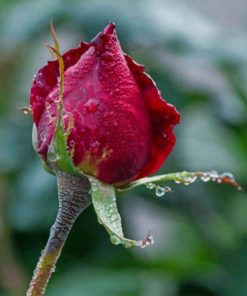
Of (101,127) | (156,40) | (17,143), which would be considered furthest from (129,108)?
(17,143)

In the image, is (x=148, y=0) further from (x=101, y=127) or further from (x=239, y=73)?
(x=101, y=127)

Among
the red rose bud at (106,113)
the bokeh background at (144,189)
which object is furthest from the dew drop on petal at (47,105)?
the bokeh background at (144,189)

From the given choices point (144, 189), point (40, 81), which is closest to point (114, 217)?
point (40, 81)

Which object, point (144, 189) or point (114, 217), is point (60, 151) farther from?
point (144, 189)

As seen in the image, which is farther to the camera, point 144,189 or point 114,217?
point 144,189

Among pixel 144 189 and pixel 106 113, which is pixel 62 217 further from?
pixel 144 189

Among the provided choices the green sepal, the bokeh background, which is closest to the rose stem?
the green sepal

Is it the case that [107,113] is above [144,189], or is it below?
above
